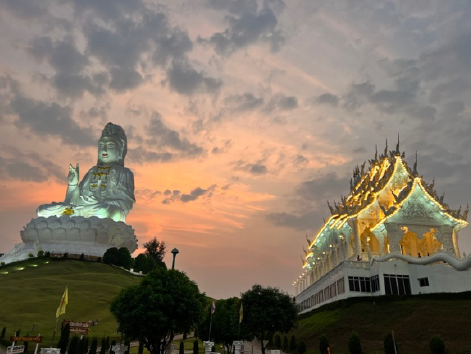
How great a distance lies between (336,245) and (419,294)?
72.0 feet

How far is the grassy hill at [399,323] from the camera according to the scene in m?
25.7

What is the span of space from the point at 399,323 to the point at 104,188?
6861cm

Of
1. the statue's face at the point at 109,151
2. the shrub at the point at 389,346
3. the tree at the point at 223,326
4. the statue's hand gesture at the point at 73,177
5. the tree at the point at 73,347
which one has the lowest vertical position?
the tree at the point at 73,347

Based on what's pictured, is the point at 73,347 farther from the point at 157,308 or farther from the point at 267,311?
the point at 267,311

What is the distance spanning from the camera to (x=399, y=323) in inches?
1155

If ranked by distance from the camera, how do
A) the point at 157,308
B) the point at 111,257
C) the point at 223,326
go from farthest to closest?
the point at 111,257 → the point at 223,326 → the point at 157,308

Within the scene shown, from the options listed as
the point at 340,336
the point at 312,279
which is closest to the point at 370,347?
the point at 340,336

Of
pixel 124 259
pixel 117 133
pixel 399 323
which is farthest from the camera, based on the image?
pixel 117 133

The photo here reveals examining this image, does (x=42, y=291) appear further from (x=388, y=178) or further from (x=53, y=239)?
(x=388, y=178)

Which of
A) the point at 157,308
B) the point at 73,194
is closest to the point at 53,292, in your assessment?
the point at 157,308

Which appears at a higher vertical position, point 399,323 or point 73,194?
point 73,194

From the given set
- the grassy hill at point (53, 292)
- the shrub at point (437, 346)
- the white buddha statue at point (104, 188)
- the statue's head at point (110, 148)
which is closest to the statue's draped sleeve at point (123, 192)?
the white buddha statue at point (104, 188)

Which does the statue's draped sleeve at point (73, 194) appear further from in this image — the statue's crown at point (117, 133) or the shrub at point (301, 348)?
the shrub at point (301, 348)

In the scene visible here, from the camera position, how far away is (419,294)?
33969 millimetres
